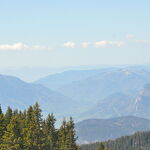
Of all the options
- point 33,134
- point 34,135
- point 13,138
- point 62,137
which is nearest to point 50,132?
point 62,137

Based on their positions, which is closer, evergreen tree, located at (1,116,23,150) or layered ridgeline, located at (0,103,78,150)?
evergreen tree, located at (1,116,23,150)

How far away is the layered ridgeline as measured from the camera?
36219 millimetres

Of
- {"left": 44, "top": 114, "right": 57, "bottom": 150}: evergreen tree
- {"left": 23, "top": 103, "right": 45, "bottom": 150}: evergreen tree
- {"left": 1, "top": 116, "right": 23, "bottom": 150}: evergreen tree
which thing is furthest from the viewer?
{"left": 44, "top": 114, "right": 57, "bottom": 150}: evergreen tree

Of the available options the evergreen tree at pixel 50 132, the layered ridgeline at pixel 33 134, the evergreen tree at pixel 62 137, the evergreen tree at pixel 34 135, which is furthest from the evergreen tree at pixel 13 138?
the evergreen tree at pixel 62 137

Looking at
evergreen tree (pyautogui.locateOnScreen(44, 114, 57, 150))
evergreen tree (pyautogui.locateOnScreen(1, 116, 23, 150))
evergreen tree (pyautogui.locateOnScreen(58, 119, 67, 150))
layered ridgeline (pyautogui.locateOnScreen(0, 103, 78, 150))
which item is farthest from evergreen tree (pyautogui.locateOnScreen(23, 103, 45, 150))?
evergreen tree (pyautogui.locateOnScreen(58, 119, 67, 150))

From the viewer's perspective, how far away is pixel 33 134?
3853 centimetres

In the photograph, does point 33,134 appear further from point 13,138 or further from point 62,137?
point 62,137

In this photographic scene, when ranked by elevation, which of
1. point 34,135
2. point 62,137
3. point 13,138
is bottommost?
point 13,138

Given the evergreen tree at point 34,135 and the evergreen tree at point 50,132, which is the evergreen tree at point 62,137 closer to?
the evergreen tree at point 50,132

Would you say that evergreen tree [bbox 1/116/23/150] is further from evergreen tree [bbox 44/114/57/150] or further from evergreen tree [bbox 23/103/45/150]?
evergreen tree [bbox 44/114/57/150]

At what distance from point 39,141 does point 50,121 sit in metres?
6.17

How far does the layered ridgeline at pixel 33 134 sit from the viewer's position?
3622 cm

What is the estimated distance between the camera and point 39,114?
40719mm

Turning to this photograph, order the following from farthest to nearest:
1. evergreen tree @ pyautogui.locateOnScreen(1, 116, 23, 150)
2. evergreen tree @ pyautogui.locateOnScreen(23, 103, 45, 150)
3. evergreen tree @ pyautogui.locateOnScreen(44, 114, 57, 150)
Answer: evergreen tree @ pyautogui.locateOnScreen(44, 114, 57, 150), evergreen tree @ pyautogui.locateOnScreen(23, 103, 45, 150), evergreen tree @ pyautogui.locateOnScreen(1, 116, 23, 150)
